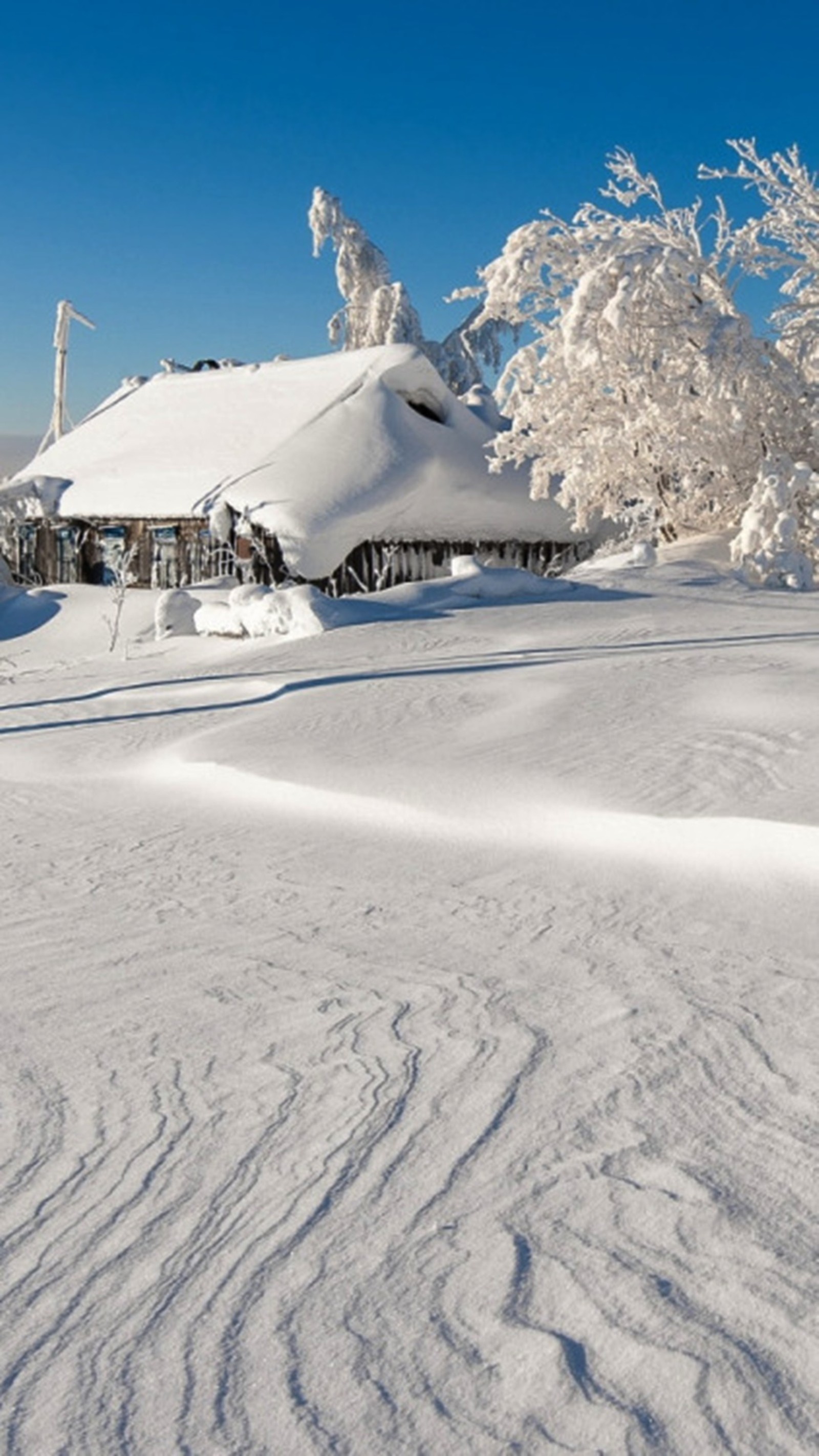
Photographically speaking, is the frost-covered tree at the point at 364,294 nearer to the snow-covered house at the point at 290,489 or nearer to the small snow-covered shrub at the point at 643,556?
the snow-covered house at the point at 290,489

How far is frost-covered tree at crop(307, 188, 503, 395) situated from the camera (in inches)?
1377

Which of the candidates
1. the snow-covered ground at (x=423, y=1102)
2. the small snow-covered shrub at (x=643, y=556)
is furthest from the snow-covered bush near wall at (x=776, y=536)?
the snow-covered ground at (x=423, y=1102)

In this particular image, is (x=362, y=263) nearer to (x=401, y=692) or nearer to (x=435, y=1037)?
(x=401, y=692)

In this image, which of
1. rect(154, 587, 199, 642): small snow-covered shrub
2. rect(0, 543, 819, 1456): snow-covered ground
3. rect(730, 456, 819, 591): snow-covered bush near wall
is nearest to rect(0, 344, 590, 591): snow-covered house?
rect(154, 587, 199, 642): small snow-covered shrub

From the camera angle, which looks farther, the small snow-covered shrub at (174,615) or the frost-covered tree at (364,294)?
the frost-covered tree at (364,294)

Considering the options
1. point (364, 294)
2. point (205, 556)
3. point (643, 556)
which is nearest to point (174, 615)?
point (643, 556)

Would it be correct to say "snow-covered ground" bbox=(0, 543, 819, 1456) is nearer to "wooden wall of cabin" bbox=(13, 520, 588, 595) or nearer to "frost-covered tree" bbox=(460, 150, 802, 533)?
"frost-covered tree" bbox=(460, 150, 802, 533)

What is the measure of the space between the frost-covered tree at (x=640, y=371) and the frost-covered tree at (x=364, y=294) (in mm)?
19537

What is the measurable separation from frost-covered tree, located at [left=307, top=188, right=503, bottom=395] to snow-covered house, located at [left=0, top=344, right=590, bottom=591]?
9859 millimetres

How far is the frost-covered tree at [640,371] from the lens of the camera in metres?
13.9

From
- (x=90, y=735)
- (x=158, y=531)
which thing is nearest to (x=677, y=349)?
(x=90, y=735)

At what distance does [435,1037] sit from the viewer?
2938 millimetres

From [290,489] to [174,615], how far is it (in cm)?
567

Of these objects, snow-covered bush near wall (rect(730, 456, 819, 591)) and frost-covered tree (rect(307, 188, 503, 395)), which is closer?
snow-covered bush near wall (rect(730, 456, 819, 591))
